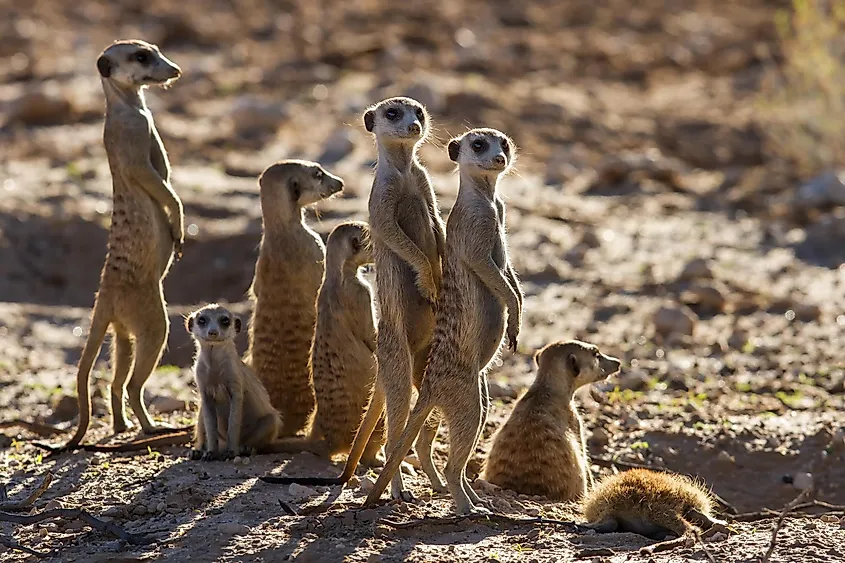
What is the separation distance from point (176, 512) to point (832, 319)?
226 inches

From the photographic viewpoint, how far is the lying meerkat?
502 cm

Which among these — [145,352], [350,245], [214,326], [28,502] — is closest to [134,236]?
[145,352]

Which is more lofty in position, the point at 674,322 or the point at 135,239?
the point at 135,239

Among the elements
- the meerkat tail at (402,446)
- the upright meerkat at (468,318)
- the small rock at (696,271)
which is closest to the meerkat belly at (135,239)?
the upright meerkat at (468,318)

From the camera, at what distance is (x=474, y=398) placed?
5062 millimetres

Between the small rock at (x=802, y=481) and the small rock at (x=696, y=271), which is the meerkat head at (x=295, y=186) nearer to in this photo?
the small rock at (x=802, y=481)

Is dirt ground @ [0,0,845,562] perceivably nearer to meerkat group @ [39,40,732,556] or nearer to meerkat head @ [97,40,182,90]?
meerkat group @ [39,40,732,556]

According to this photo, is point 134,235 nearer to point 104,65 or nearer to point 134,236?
point 134,236

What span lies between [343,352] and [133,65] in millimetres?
1842

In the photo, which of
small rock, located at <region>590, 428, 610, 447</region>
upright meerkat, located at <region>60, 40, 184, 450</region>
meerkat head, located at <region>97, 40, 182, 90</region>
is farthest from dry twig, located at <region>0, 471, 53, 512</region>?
small rock, located at <region>590, 428, 610, 447</region>

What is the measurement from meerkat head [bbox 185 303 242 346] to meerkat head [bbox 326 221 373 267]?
53 centimetres

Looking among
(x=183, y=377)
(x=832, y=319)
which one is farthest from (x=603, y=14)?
(x=183, y=377)

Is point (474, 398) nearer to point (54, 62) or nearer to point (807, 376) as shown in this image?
point (807, 376)

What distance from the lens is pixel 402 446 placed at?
4.98 meters
